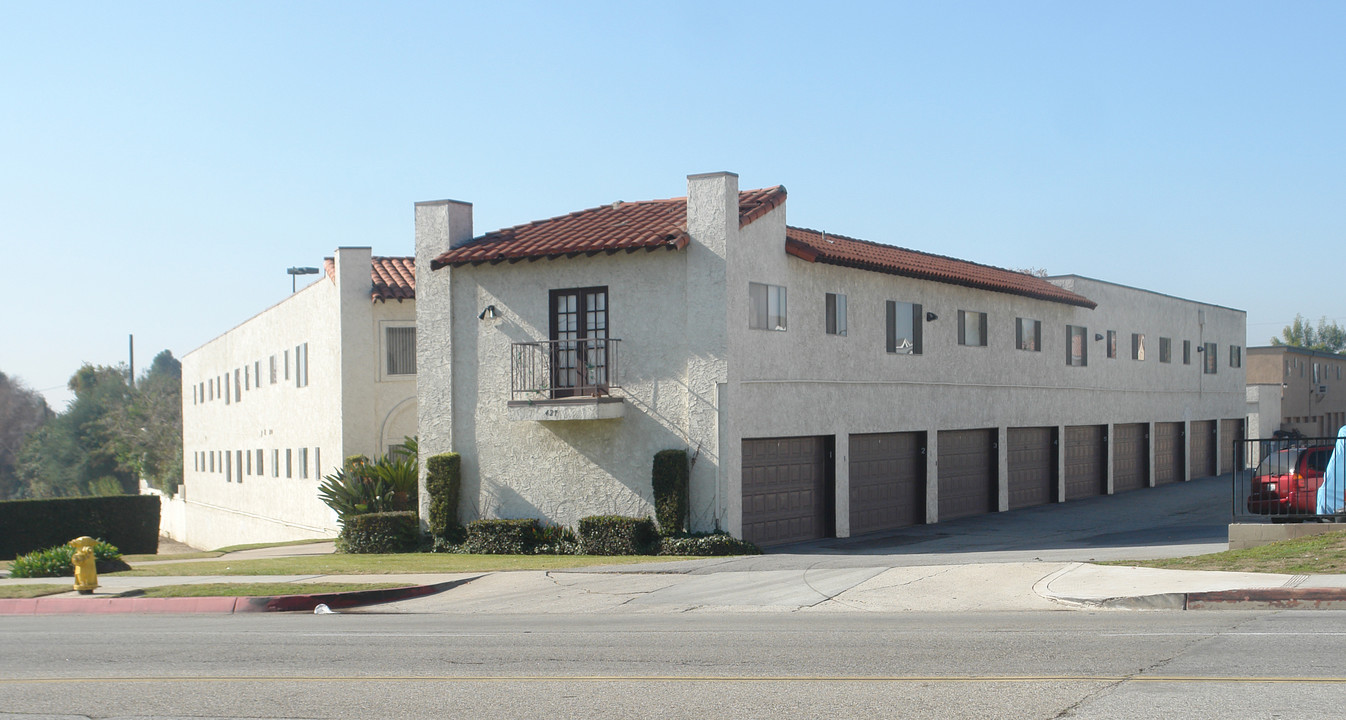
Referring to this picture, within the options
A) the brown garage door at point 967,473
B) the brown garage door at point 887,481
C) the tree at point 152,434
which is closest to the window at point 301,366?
the brown garage door at point 887,481

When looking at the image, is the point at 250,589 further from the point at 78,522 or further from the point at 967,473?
the point at 78,522

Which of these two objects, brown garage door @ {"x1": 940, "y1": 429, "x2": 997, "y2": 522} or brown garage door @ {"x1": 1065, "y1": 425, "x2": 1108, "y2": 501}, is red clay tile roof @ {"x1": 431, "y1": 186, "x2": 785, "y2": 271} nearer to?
brown garage door @ {"x1": 940, "y1": 429, "x2": 997, "y2": 522}

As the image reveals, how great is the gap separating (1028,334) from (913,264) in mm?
6077

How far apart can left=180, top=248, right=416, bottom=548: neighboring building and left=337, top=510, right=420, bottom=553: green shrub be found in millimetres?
5256

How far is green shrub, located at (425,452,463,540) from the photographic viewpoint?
2402 cm

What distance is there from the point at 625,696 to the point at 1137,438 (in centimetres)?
3347

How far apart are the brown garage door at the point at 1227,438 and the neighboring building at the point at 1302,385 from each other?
8.86 meters

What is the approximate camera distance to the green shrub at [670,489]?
21609 mm

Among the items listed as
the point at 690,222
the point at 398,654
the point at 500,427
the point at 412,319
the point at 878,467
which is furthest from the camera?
the point at 412,319

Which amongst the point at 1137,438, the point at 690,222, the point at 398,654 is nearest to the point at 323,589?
the point at 398,654

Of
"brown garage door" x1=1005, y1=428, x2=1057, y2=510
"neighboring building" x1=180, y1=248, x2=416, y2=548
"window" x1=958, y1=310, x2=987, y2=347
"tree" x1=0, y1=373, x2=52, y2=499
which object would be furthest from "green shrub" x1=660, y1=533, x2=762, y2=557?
"tree" x1=0, y1=373, x2=52, y2=499

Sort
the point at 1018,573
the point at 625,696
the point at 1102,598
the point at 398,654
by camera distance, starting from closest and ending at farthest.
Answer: the point at 625,696 < the point at 398,654 < the point at 1102,598 < the point at 1018,573

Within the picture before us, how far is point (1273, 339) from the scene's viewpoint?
127062 millimetres

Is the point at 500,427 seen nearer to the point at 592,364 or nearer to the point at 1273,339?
the point at 592,364
